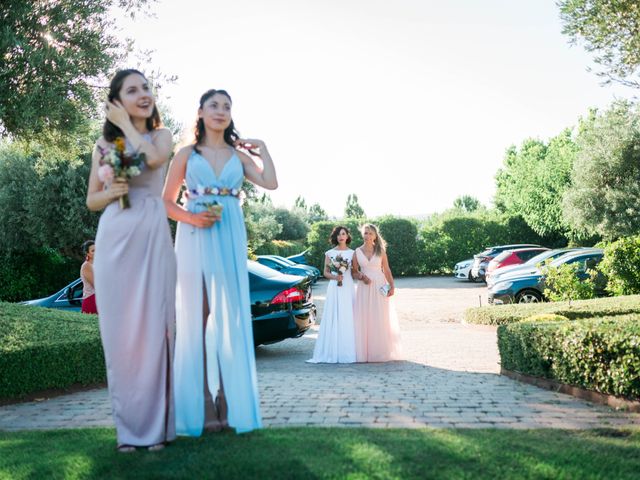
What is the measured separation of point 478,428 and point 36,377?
4759 millimetres

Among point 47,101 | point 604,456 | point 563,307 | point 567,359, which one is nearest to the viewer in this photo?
point 604,456

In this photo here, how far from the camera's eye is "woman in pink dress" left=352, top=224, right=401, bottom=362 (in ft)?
36.0

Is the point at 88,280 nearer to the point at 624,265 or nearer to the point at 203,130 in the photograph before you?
the point at 203,130

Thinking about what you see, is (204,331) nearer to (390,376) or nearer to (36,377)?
(36,377)

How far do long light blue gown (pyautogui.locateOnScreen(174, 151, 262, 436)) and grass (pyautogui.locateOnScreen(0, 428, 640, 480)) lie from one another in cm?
23

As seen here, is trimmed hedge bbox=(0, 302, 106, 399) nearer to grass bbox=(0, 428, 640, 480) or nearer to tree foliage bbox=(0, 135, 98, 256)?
grass bbox=(0, 428, 640, 480)

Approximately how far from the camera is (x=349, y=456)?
4008 millimetres

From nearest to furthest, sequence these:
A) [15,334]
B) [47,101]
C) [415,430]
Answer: [415,430], [15,334], [47,101]

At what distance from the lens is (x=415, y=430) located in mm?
4770

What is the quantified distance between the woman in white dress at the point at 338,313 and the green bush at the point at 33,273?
59.3 feet

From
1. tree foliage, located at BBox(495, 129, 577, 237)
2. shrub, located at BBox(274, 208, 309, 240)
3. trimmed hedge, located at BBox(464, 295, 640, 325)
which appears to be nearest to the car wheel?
trimmed hedge, located at BBox(464, 295, 640, 325)

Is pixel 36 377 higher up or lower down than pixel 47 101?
lower down

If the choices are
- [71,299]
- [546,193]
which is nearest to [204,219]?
[71,299]

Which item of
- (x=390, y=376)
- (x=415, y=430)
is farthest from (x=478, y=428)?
(x=390, y=376)
